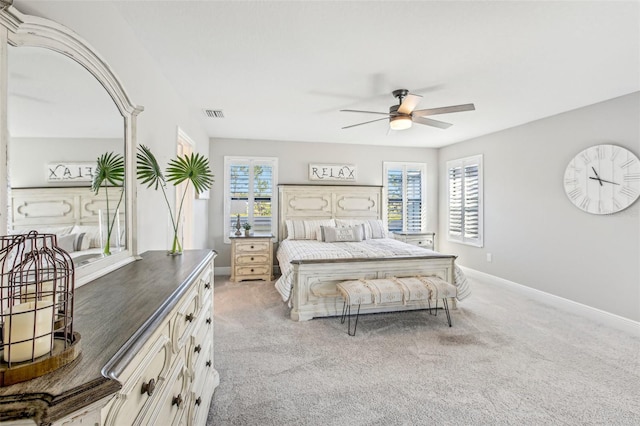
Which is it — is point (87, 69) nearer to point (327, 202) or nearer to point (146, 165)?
point (146, 165)

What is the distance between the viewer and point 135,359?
77 centimetres

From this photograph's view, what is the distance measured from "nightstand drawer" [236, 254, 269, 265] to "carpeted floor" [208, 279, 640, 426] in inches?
55.2

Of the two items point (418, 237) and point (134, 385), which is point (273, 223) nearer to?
point (418, 237)

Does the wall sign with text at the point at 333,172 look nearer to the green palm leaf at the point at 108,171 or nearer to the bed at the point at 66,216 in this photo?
the green palm leaf at the point at 108,171

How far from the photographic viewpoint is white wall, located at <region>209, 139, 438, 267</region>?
5.36m

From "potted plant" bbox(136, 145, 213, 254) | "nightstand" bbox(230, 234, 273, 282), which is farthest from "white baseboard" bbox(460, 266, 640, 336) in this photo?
"potted plant" bbox(136, 145, 213, 254)

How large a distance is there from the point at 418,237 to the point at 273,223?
9.37ft

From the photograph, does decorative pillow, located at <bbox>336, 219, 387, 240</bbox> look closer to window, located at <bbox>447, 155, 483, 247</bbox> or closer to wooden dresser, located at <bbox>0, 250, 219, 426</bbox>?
window, located at <bbox>447, 155, 483, 247</bbox>

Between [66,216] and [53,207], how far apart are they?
0.30 feet

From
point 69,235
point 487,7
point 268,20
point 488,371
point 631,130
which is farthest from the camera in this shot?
point 631,130

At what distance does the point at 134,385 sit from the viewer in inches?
30.9

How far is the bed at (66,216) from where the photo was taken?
1014 millimetres

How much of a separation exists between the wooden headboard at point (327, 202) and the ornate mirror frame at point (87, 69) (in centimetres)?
357

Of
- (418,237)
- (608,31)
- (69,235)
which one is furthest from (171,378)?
(418,237)
